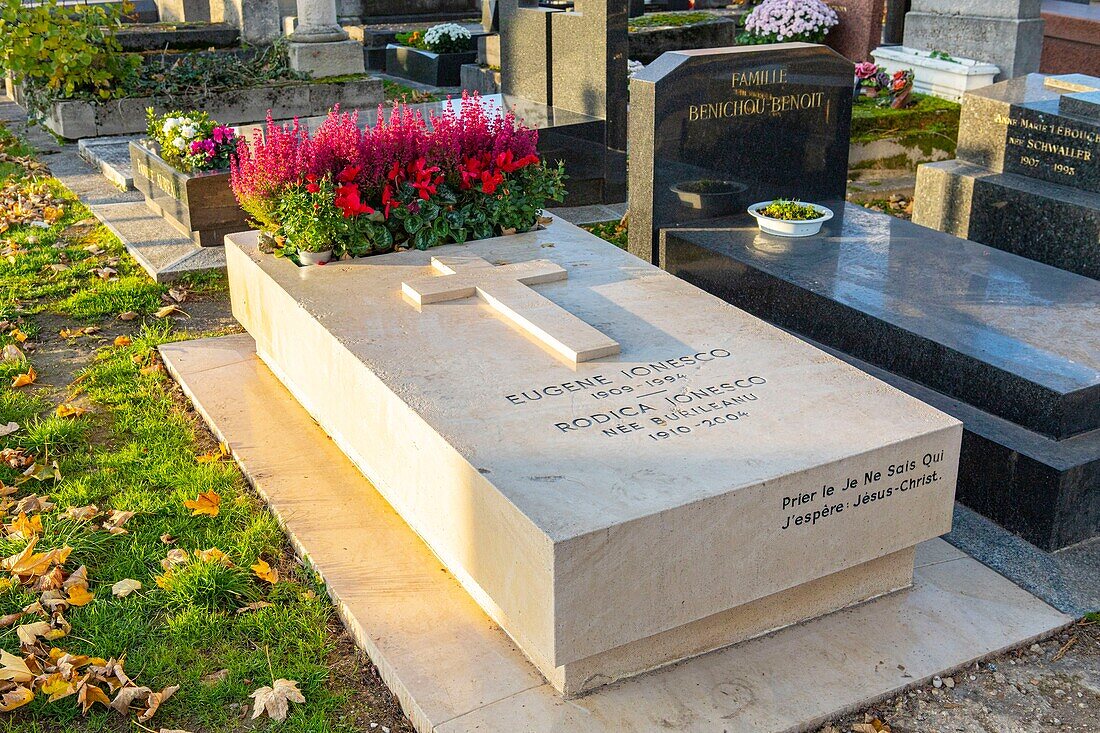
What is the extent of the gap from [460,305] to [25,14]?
8407mm

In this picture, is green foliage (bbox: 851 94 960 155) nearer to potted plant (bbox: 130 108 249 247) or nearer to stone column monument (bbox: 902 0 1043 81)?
stone column monument (bbox: 902 0 1043 81)

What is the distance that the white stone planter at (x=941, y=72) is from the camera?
1060 cm

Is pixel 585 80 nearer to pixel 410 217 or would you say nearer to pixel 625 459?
pixel 410 217

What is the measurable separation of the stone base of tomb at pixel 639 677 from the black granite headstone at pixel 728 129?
8.88 feet

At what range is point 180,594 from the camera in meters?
3.73

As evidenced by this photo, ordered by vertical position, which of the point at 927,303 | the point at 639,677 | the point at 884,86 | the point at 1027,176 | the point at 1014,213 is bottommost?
the point at 639,677

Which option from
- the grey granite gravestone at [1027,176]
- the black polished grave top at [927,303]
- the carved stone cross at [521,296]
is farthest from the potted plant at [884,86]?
the carved stone cross at [521,296]

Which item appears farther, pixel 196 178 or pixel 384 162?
pixel 196 178

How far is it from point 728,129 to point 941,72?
18.1 feet

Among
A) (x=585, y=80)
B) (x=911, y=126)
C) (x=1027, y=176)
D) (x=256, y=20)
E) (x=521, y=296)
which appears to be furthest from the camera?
(x=256, y=20)

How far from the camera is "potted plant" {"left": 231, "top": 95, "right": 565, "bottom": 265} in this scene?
4.97m

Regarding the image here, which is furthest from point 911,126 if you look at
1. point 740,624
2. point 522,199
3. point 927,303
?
point 740,624

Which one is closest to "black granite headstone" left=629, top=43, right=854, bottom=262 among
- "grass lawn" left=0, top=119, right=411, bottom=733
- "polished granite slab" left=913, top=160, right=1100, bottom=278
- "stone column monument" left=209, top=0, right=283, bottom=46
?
"polished granite slab" left=913, top=160, right=1100, bottom=278

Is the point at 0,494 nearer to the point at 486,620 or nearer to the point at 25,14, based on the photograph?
the point at 486,620
